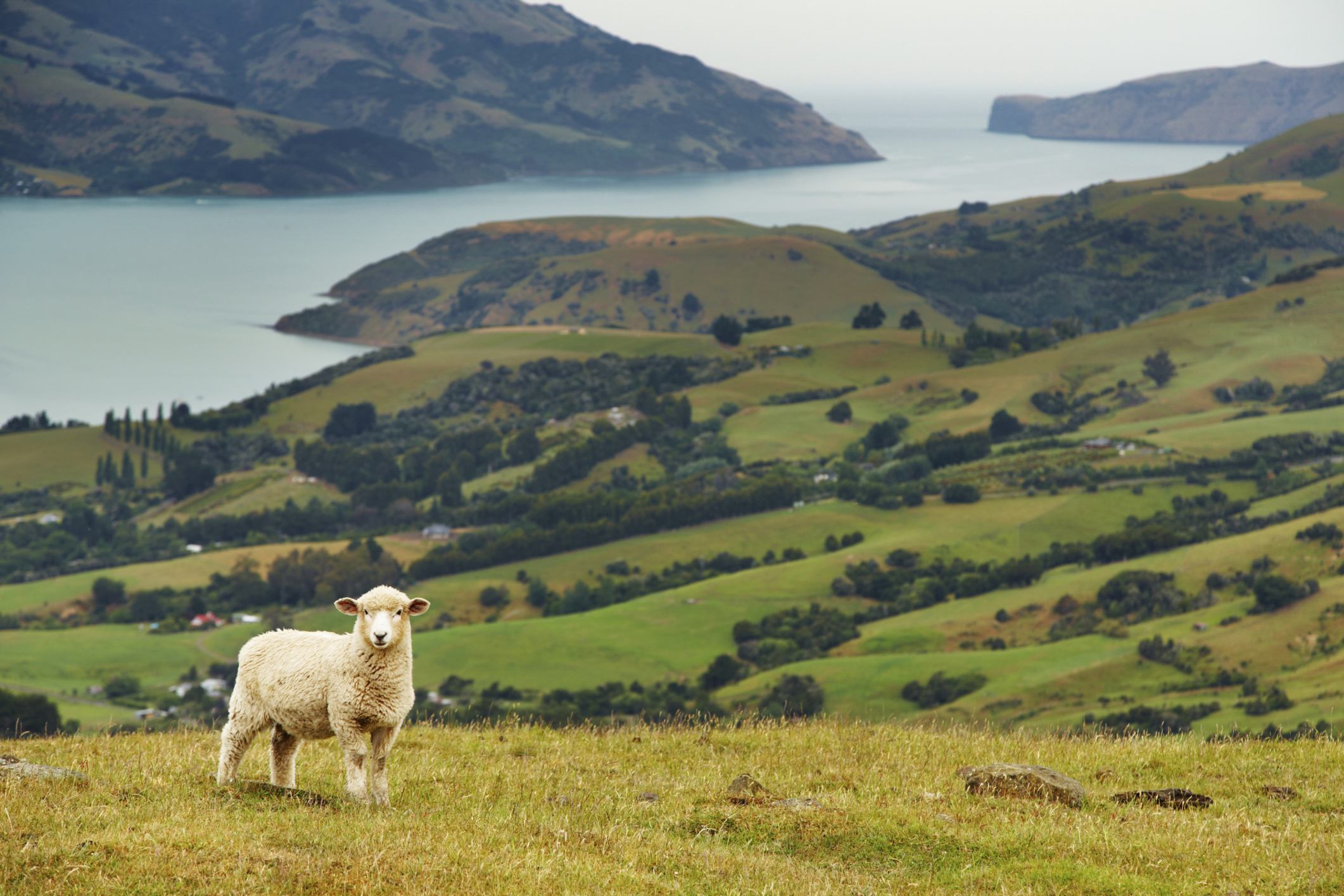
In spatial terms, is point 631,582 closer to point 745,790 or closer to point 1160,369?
point 1160,369

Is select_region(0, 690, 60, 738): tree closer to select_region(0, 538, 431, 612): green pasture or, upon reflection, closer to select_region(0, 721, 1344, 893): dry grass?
select_region(0, 538, 431, 612): green pasture

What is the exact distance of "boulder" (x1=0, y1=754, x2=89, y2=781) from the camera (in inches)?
482

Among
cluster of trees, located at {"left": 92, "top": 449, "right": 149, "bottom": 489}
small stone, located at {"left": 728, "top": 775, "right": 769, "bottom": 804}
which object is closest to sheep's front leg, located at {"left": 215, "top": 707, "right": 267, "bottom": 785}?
small stone, located at {"left": 728, "top": 775, "right": 769, "bottom": 804}

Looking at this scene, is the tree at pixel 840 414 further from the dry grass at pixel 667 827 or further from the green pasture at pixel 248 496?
the dry grass at pixel 667 827

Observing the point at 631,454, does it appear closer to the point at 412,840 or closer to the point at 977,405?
the point at 977,405

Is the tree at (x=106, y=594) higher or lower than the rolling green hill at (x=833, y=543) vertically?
lower

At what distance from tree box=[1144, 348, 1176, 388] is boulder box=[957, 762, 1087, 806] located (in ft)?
640

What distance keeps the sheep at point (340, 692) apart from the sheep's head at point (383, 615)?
11mm

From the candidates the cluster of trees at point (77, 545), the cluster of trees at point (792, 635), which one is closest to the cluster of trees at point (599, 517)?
the cluster of trees at point (792, 635)

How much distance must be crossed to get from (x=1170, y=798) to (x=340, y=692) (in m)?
10.0

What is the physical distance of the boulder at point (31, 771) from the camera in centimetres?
1224

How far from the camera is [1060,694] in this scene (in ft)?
268

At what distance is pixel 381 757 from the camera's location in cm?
1275

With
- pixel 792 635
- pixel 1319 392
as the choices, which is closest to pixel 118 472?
pixel 792 635
